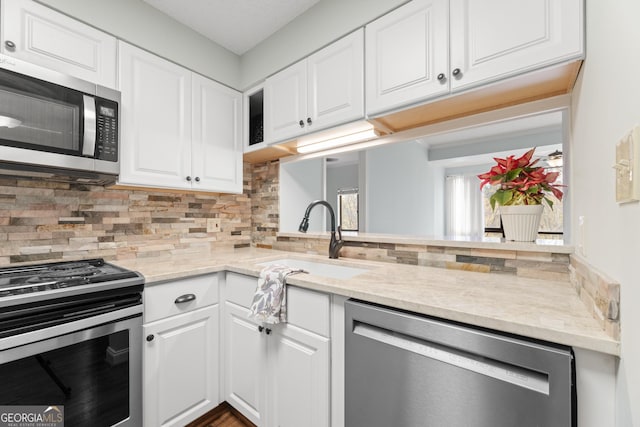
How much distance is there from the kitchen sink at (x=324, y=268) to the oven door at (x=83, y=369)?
77cm

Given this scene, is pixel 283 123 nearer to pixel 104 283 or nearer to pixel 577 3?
pixel 104 283

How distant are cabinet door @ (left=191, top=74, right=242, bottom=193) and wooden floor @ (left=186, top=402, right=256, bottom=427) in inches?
55.4

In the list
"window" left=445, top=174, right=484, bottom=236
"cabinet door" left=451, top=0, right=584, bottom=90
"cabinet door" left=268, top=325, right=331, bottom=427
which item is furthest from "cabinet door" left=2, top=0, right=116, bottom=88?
"window" left=445, top=174, right=484, bottom=236

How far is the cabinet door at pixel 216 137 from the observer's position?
77.6 inches

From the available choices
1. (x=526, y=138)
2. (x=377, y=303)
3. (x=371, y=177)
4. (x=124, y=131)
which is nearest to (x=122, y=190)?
(x=124, y=131)

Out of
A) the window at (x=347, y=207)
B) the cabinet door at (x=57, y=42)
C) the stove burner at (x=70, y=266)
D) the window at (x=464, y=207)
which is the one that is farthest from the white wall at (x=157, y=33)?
the window at (x=464, y=207)

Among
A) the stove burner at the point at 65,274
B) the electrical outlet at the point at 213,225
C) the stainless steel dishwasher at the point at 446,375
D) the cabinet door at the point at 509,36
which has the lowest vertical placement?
the stainless steel dishwasher at the point at 446,375

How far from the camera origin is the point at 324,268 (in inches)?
74.3

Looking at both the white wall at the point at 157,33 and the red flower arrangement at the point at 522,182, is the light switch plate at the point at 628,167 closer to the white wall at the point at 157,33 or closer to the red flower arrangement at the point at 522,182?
the red flower arrangement at the point at 522,182

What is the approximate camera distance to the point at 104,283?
1.23 m

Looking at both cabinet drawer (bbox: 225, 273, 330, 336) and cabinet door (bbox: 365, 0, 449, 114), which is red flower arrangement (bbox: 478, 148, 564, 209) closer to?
cabinet door (bbox: 365, 0, 449, 114)

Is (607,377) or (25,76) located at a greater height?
(25,76)

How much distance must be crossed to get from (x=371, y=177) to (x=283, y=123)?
129cm

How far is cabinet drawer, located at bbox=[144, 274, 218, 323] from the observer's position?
54.9 inches
